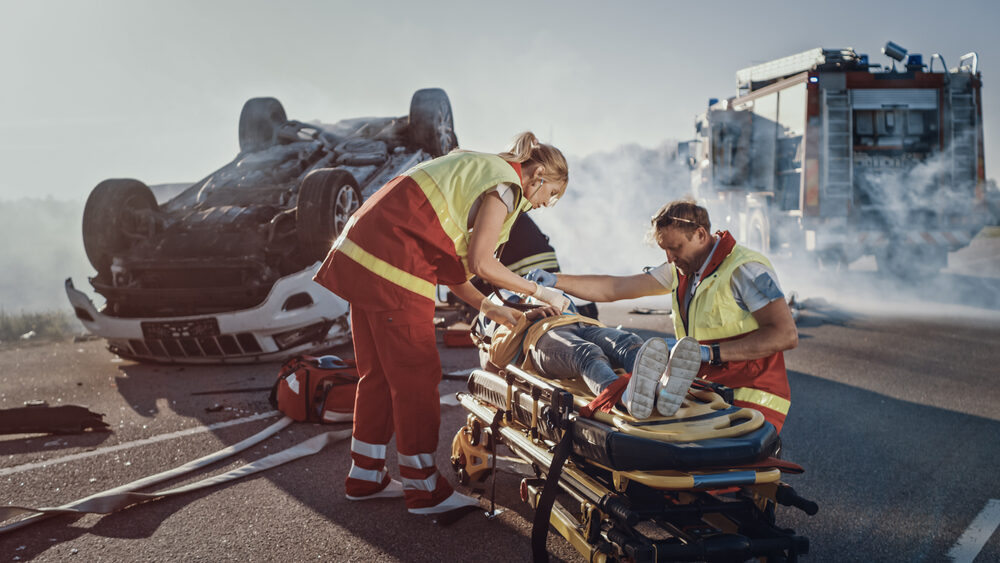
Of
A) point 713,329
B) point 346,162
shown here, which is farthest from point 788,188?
point 713,329

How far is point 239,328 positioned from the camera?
5996 millimetres

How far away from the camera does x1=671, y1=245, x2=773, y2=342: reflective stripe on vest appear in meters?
2.88

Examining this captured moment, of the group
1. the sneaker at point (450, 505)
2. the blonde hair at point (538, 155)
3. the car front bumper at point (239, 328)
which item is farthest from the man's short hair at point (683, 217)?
the car front bumper at point (239, 328)

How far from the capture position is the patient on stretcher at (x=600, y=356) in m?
2.21

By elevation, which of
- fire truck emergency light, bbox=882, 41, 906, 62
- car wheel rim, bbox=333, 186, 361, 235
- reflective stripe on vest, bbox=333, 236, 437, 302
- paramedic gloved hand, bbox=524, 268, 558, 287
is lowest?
paramedic gloved hand, bbox=524, 268, 558, 287

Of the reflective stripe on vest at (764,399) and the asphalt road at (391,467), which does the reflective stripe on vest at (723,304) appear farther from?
the asphalt road at (391,467)

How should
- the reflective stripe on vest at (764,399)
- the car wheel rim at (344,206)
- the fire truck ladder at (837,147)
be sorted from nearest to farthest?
the reflective stripe on vest at (764,399) < the car wheel rim at (344,206) < the fire truck ladder at (837,147)

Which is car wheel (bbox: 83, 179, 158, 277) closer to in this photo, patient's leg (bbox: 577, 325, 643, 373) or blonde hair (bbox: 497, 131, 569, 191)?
blonde hair (bbox: 497, 131, 569, 191)

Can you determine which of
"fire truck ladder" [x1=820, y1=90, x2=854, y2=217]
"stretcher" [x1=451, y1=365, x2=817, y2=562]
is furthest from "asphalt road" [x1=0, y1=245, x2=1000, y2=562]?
"fire truck ladder" [x1=820, y1=90, x2=854, y2=217]

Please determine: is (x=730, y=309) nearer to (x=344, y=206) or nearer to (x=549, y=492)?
(x=549, y=492)

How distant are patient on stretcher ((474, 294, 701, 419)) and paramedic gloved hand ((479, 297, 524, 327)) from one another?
0.04m

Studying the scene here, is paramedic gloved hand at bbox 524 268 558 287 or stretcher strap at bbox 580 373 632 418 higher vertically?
paramedic gloved hand at bbox 524 268 558 287

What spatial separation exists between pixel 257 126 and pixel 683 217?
6.97 metres

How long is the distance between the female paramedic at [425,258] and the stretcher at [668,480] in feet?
1.97
